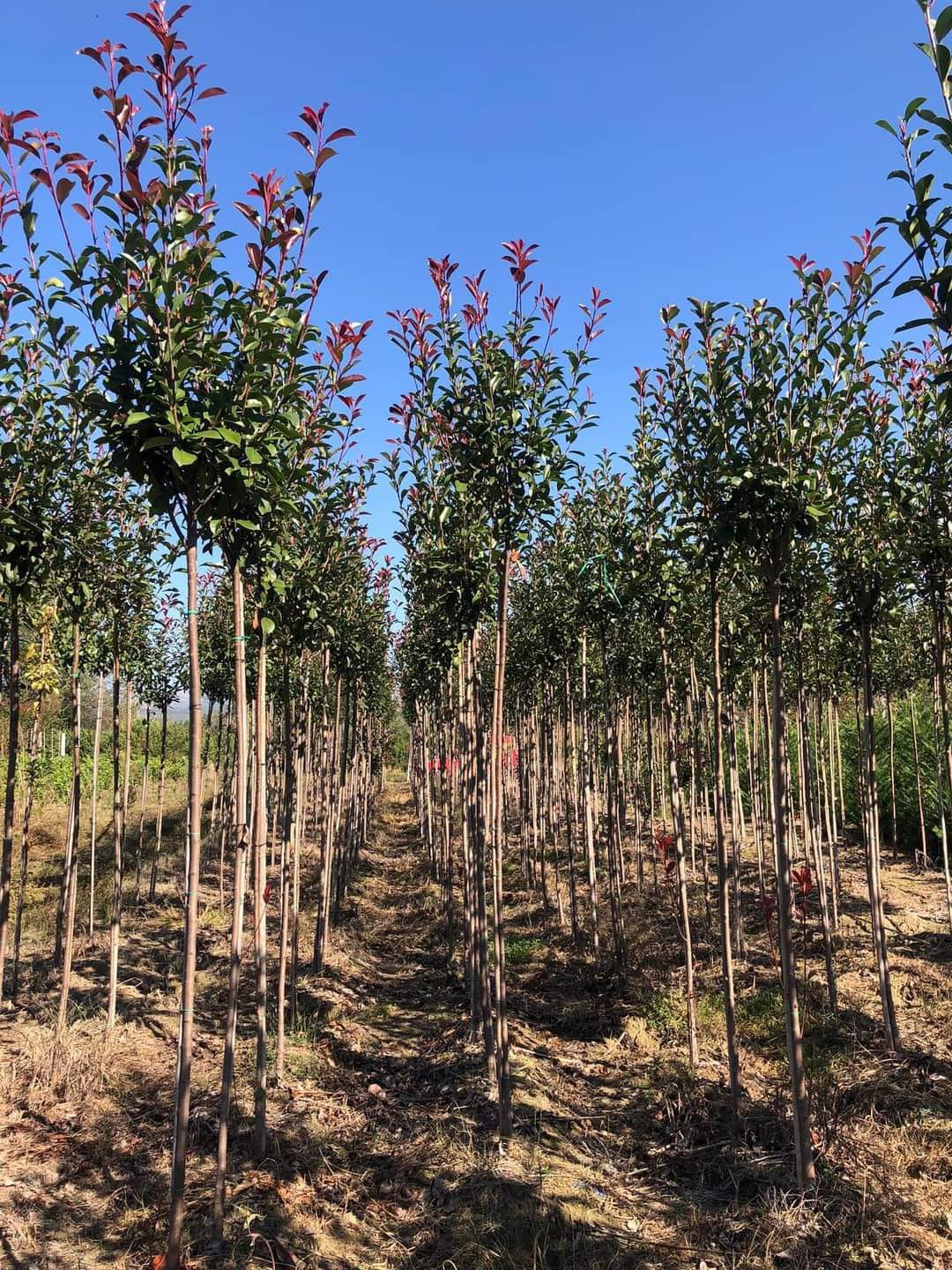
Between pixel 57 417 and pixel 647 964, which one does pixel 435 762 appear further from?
pixel 57 417

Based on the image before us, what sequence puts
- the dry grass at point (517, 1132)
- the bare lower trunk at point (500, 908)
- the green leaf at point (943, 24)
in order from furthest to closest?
the bare lower trunk at point (500, 908) < the dry grass at point (517, 1132) < the green leaf at point (943, 24)

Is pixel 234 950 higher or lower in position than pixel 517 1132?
higher

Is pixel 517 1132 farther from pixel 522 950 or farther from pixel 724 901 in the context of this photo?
pixel 522 950

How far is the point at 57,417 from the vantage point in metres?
5.53

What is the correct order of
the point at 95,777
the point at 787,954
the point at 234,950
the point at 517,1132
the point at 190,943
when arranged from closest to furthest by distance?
the point at 190,943 < the point at 234,950 < the point at 787,954 < the point at 517,1132 < the point at 95,777

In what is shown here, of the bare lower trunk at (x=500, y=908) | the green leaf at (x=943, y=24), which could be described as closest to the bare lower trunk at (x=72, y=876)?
the bare lower trunk at (x=500, y=908)

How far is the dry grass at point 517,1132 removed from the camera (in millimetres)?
4098

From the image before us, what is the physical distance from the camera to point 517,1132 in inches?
210

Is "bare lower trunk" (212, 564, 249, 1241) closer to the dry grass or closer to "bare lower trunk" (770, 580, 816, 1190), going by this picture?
the dry grass

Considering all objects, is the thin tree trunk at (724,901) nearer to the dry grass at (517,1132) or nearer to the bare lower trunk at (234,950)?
the dry grass at (517,1132)

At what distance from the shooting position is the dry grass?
4098 mm

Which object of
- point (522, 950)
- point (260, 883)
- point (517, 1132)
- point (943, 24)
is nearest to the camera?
point (943, 24)

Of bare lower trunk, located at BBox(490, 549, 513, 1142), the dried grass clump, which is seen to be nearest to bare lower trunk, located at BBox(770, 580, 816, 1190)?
bare lower trunk, located at BBox(490, 549, 513, 1142)

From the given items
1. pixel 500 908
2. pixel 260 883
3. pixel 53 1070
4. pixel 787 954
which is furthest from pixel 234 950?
pixel 787 954
